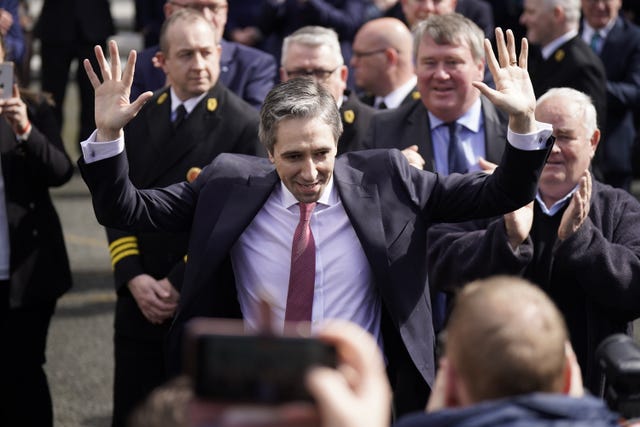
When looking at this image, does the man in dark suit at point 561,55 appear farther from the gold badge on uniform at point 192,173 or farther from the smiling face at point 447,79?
the gold badge on uniform at point 192,173

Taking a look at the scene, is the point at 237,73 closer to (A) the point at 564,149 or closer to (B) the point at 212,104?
(B) the point at 212,104

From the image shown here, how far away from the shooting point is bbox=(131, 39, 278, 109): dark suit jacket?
6.61 metres

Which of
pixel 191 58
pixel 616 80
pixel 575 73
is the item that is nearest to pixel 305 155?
pixel 191 58

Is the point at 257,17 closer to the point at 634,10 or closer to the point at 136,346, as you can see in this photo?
the point at 634,10

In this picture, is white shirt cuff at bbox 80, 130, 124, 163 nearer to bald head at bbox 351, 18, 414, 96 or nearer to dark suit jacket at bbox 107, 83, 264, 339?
dark suit jacket at bbox 107, 83, 264, 339

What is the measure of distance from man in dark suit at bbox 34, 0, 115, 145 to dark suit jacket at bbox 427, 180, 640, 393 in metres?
7.29

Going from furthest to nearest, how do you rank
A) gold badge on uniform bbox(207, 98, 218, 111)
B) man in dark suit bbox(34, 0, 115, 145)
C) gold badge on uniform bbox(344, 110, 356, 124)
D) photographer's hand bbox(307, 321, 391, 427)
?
man in dark suit bbox(34, 0, 115, 145)
gold badge on uniform bbox(344, 110, 356, 124)
gold badge on uniform bbox(207, 98, 218, 111)
photographer's hand bbox(307, 321, 391, 427)

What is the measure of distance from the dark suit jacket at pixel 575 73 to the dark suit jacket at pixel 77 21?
5365 millimetres

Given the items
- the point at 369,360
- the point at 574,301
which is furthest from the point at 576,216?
the point at 369,360

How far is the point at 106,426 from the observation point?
6.62 meters

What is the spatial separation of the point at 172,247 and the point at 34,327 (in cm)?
78

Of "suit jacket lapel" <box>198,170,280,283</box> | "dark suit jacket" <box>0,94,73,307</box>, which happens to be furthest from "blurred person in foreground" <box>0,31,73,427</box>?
"suit jacket lapel" <box>198,170,280,283</box>

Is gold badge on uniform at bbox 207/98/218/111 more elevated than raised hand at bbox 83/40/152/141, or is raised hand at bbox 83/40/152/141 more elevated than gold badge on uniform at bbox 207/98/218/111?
raised hand at bbox 83/40/152/141

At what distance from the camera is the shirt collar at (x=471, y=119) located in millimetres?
5539
